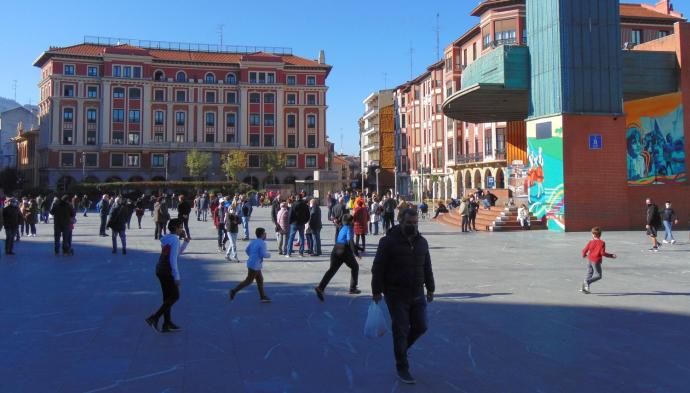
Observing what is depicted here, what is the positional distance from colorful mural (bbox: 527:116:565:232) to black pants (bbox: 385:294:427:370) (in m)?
18.4

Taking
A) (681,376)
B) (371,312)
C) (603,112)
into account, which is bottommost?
(681,376)

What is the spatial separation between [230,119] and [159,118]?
9009 millimetres

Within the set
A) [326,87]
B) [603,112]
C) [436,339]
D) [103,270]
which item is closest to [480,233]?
[603,112]

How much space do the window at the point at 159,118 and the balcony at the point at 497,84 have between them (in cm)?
5016

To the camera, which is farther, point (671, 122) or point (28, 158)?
point (28, 158)

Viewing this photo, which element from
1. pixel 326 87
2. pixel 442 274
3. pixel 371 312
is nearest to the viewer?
pixel 371 312

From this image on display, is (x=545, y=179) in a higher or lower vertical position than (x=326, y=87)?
lower

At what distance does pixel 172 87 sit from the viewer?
228 feet

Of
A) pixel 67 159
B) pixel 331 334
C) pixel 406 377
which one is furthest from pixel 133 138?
pixel 406 377

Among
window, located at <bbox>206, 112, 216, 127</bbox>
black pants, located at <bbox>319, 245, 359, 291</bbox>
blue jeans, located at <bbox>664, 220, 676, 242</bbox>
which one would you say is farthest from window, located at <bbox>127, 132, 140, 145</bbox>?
black pants, located at <bbox>319, 245, 359, 291</bbox>

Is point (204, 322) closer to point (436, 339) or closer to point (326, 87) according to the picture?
point (436, 339)

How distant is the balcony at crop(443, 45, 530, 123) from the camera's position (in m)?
22.9

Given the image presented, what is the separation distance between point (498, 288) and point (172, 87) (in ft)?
→ 219

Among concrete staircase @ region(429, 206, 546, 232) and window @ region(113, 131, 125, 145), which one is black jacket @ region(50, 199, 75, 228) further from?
window @ region(113, 131, 125, 145)
